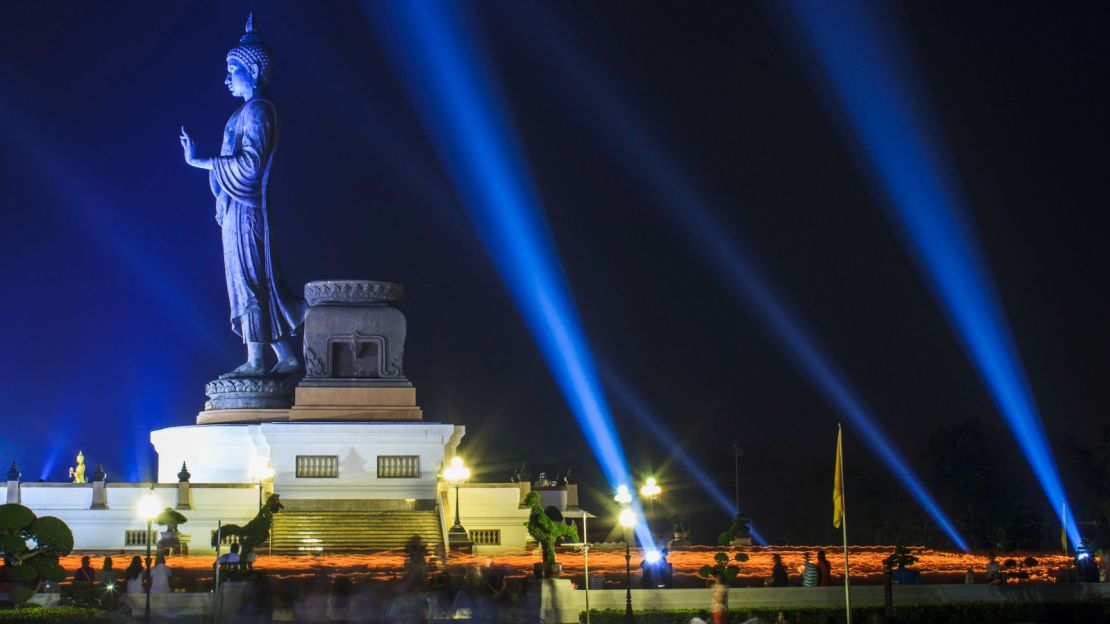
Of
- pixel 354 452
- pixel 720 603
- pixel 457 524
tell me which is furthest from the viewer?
pixel 354 452

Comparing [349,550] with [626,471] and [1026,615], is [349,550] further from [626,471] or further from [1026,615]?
[626,471]

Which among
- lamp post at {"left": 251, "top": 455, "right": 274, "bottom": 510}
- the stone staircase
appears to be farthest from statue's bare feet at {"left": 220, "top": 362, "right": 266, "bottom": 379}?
the stone staircase

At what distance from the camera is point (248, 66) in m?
40.3

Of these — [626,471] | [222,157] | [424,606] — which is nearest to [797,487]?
[626,471]

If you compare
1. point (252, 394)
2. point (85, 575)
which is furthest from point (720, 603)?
point (252, 394)

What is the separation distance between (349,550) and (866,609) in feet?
43.4

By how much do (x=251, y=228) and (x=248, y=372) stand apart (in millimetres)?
3908

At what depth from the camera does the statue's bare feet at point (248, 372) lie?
39.8 m

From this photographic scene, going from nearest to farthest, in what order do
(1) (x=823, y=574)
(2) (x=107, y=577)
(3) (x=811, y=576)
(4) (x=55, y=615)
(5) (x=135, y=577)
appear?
(4) (x=55, y=615)
(2) (x=107, y=577)
(3) (x=811, y=576)
(1) (x=823, y=574)
(5) (x=135, y=577)

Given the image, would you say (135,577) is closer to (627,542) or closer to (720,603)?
(627,542)

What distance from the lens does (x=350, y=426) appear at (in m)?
36.3

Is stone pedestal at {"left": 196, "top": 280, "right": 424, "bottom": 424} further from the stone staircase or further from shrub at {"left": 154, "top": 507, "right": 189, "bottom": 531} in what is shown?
shrub at {"left": 154, "top": 507, "right": 189, "bottom": 531}

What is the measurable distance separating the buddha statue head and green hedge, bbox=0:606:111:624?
74.0ft

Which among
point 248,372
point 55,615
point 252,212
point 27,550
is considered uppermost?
point 252,212
